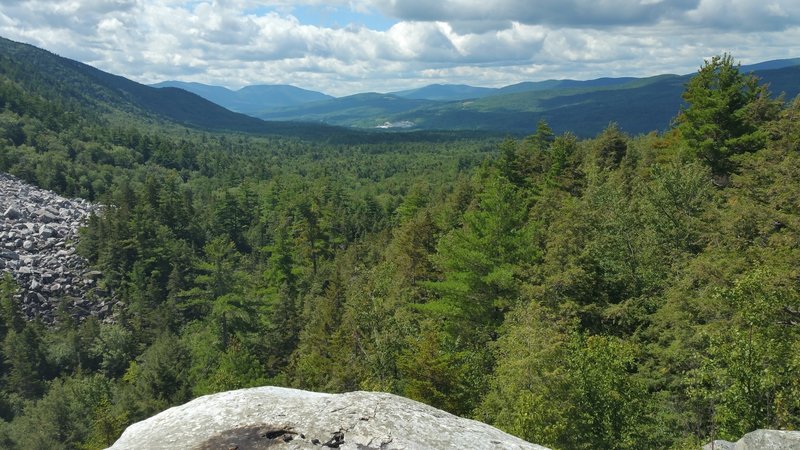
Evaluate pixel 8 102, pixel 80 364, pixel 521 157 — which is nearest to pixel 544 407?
pixel 521 157

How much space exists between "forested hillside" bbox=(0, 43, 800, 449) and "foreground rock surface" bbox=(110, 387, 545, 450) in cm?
740

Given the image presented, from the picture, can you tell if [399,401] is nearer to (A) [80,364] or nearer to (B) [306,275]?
(B) [306,275]

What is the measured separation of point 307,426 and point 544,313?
1603cm

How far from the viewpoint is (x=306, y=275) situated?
63.5m

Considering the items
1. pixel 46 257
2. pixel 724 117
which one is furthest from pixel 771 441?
pixel 46 257

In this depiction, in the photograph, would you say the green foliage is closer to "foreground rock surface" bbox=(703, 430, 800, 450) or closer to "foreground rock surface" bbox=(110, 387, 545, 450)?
"foreground rock surface" bbox=(703, 430, 800, 450)

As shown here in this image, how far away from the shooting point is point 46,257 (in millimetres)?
87062

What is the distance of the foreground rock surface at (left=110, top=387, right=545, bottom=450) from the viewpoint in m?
7.68

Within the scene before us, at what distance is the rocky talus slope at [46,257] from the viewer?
79375mm

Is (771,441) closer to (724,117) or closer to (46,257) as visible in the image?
(724,117)

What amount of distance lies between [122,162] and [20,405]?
106 m

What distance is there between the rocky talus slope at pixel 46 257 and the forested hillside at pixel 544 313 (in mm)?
4874

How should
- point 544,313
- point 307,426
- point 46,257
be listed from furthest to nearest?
point 46,257 → point 544,313 → point 307,426

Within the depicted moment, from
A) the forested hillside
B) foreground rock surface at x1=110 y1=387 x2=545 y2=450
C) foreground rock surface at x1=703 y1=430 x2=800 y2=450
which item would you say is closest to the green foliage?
the forested hillside
